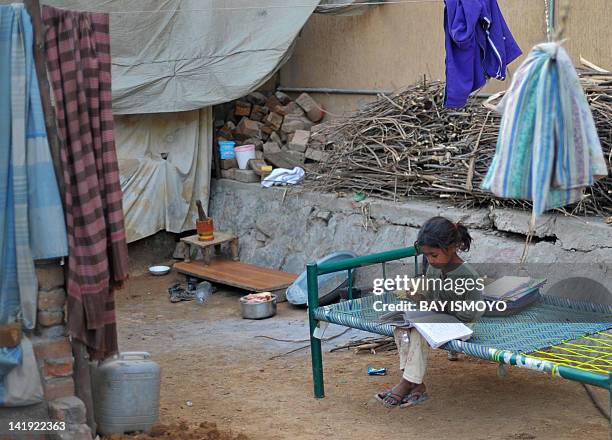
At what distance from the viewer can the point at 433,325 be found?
5.26m

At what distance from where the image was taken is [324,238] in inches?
360

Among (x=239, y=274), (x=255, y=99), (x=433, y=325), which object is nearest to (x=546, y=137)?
(x=433, y=325)

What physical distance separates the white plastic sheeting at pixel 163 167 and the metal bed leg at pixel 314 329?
452 cm

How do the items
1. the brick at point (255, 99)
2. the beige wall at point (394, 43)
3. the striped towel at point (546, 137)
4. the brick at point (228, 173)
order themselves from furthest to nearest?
the brick at point (255, 99)
the brick at point (228, 173)
the beige wall at point (394, 43)
the striped towel at point (546, 137)

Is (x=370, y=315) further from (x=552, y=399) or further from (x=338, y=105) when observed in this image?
(x=338, y=105)

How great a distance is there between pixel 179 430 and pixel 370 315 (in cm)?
146

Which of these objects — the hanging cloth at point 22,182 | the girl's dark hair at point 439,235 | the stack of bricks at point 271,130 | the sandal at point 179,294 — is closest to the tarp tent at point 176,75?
the stack of bricks at point 271,130

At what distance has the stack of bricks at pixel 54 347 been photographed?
473 centimetres

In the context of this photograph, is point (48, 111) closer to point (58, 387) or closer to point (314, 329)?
point (58, 387)

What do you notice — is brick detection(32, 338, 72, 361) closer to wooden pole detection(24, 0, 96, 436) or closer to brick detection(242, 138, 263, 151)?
wooden pole detection(24, 0, 96, 436)

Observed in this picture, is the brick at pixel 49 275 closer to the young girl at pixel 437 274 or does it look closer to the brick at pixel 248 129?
the young girl at pixel 437 274

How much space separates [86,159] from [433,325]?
2.17m

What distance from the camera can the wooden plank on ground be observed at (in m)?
8.90

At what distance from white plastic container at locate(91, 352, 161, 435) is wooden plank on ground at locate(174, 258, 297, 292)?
146 inches
